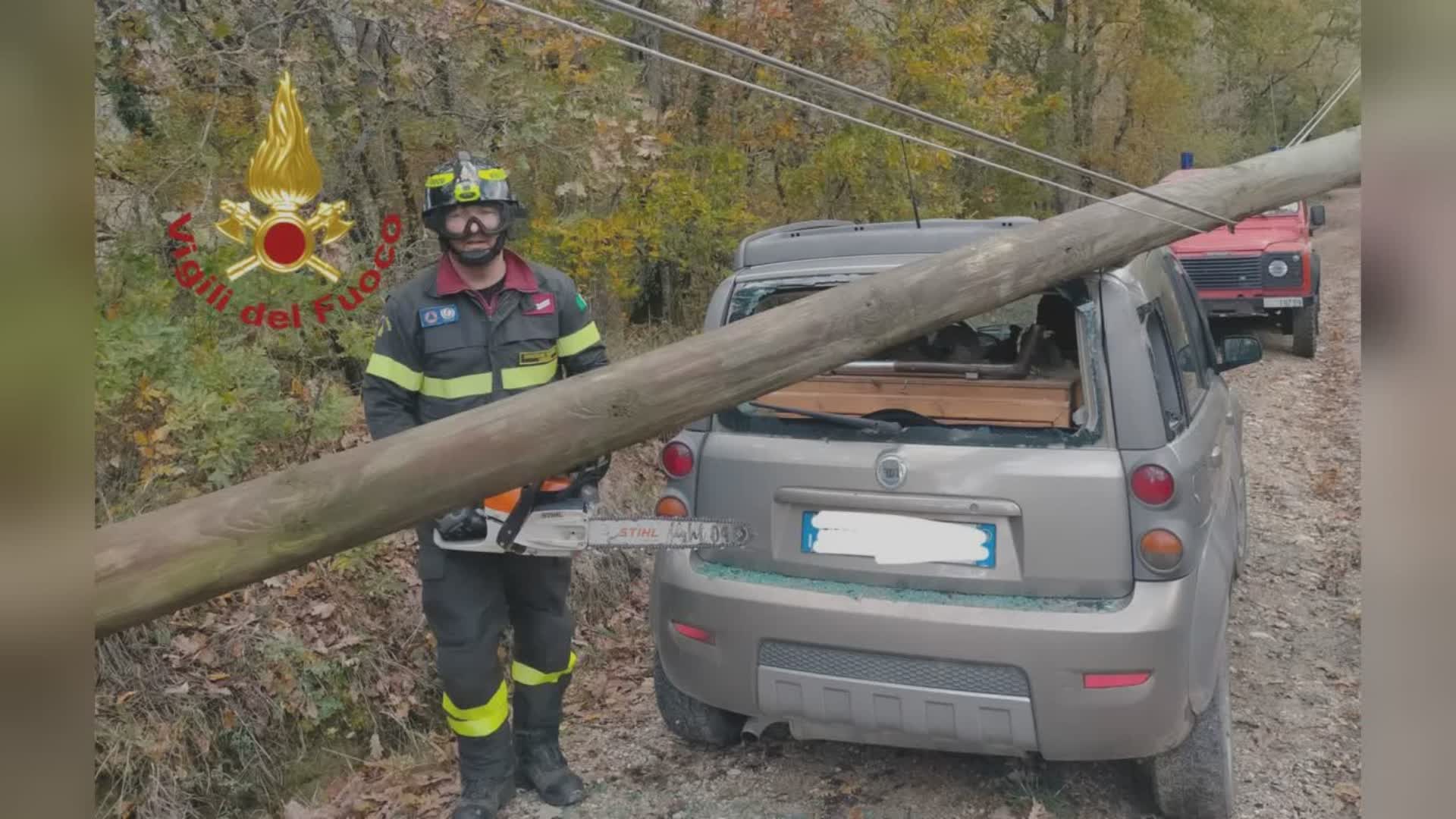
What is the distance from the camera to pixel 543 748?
141 inches

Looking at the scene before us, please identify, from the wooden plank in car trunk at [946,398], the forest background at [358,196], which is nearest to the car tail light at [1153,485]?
the wooden plank in car trunk at [946,398]

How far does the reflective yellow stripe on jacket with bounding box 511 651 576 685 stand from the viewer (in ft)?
11.6

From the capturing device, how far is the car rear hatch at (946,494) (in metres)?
2.79

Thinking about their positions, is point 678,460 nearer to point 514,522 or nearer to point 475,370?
point 514,522

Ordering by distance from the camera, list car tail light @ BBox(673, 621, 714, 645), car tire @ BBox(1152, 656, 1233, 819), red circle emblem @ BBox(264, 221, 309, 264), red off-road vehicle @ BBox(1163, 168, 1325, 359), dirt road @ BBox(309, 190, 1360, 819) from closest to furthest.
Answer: car tire @ BBox(1152, 656, 1233, 819) → car tail light @ BBox(673, 621, 714, 645) → dirt road @ BBox(309, 190, 1360, 819) → red circle emblem @ BBox(264, 221, 309, 264) → red off-road vehicle @ BBox(1163, 168, 1325, 359)

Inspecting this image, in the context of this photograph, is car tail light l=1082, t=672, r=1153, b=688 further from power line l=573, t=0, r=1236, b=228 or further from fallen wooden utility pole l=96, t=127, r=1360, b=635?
power line l=573, t=0, r=1236, b=228

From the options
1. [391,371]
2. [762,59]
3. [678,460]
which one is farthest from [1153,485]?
[391,371]

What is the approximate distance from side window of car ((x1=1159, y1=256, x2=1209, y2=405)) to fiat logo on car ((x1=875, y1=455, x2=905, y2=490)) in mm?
1022

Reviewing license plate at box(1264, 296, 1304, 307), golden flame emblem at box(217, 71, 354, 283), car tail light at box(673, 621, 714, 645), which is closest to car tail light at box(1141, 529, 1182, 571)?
car tail light at box(673, 621, 714, 645)
